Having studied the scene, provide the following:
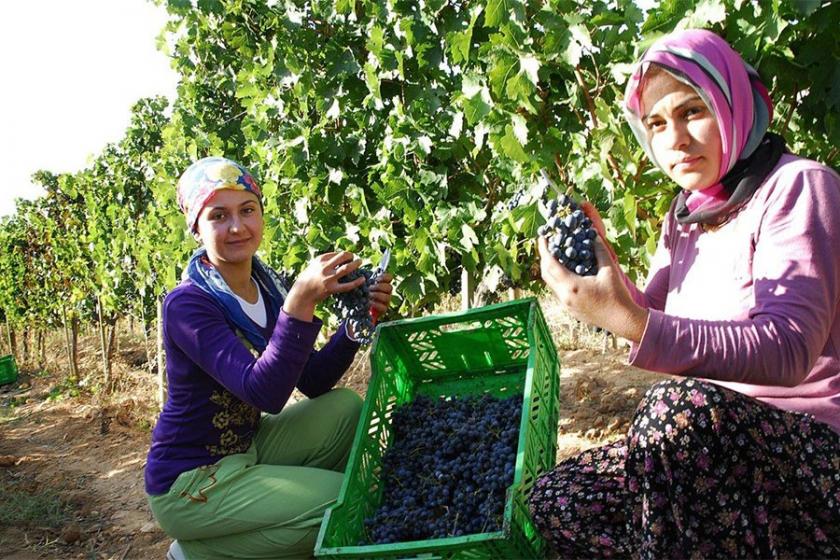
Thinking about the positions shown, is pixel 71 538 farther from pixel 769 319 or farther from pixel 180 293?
pixel 769 319

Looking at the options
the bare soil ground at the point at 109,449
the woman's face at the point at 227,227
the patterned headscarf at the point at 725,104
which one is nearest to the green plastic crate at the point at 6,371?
the bare soil ground at the point at 109,449

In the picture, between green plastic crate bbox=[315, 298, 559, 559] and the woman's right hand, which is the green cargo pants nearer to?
green plastic crate bbox=[315, 298, 559, 559]

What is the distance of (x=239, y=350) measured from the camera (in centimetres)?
215

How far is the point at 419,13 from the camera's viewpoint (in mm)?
3482

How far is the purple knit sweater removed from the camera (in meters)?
2.07

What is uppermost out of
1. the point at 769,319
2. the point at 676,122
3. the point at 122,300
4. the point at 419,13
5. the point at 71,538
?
the point at 419,13

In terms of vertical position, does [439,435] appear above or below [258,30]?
below

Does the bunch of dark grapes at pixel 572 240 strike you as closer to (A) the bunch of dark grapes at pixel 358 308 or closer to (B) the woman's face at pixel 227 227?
(A) the bunch of dark grapes at pixel 358 308

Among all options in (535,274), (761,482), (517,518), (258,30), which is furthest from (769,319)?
(258,30)

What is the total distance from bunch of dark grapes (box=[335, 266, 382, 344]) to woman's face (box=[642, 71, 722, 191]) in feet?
3.19

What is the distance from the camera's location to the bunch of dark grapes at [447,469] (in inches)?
80.4

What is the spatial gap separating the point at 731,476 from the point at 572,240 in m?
0.57

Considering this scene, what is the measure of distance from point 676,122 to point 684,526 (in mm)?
855

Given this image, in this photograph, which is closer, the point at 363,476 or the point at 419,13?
the point at 363,476
